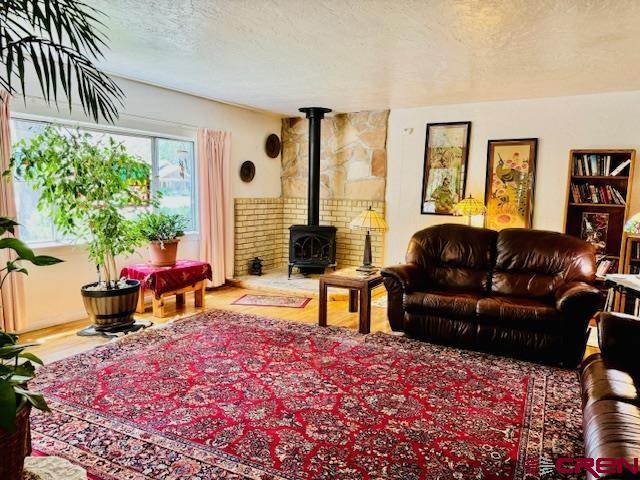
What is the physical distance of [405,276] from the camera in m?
4.05

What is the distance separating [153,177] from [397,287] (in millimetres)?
3093

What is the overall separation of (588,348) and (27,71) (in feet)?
17.7

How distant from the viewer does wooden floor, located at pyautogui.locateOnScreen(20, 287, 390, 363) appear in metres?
3.74

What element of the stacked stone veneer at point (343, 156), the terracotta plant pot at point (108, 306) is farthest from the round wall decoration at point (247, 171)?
the terracotta plant pot at point (108, 306)

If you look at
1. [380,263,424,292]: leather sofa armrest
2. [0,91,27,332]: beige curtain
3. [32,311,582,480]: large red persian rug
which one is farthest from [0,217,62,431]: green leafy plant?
[380,263,424,292]: leather sofa armrest

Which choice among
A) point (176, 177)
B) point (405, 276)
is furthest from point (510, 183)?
point (176, 177)

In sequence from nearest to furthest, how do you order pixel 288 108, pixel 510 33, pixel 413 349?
pixel 510 33 < pixel 413 349 < pixel 288 108

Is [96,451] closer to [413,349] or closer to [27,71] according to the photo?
[413,349]

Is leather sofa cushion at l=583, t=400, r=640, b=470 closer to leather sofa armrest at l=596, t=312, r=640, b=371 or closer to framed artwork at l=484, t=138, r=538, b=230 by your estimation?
leather sofa armrest at l=596, t=312, r=640, b=371

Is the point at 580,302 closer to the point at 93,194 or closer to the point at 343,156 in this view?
the point at 93,194

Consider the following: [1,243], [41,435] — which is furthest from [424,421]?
[1,243]

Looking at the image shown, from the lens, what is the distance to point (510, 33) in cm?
311

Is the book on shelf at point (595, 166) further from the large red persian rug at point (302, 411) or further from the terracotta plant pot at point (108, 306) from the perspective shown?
the terracotta plant pot at point (108, 306)

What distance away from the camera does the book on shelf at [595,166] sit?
4.78 meters
